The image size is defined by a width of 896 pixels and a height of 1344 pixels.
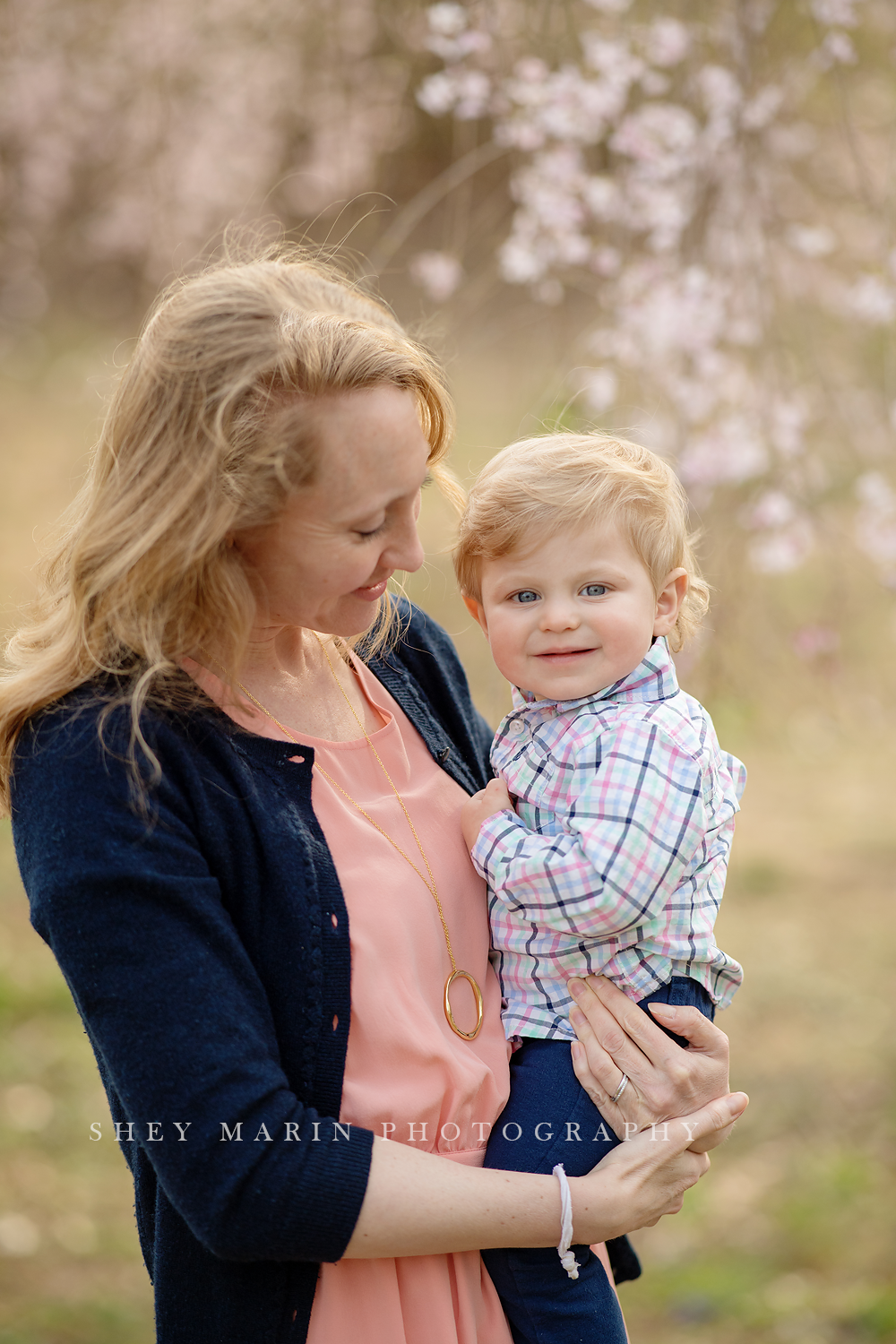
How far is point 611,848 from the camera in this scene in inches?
52.1

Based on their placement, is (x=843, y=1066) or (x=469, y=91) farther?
(x=843, y=1066)

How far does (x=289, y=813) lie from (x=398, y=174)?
13.0 ft

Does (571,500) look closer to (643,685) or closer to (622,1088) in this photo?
(643,685)

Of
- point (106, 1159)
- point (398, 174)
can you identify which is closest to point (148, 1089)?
point (106, 1159)

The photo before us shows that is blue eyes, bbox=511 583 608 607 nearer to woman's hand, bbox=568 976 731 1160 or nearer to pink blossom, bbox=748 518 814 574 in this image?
woman's hand, bbox=568 976 731 1160

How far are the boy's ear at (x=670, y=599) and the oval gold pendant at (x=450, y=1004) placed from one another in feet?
1.67

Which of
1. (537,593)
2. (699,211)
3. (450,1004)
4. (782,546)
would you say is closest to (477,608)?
(537,593)

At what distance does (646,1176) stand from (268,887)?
0.56m

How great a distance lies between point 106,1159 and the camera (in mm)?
3270

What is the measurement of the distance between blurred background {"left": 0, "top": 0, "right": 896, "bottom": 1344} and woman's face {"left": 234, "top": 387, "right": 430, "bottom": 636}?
0.23 meters

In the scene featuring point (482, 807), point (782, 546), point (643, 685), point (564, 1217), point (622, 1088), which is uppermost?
point (782, 546)

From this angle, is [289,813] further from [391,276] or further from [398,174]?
[391,276]

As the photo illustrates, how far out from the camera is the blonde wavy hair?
124 centimetres

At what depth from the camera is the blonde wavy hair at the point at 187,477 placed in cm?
124
